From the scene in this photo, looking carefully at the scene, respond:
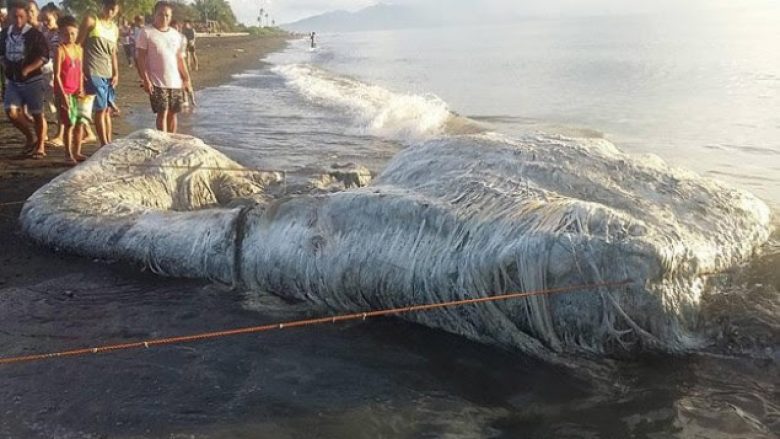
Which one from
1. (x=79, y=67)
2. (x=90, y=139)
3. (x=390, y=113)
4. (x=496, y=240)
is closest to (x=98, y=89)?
(x=79, y=67)

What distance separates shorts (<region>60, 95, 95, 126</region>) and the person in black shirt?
51 cm

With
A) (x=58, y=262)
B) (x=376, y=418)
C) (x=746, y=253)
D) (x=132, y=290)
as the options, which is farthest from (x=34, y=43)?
(x=746, y=253)

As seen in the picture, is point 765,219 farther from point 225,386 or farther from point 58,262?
point 58,262

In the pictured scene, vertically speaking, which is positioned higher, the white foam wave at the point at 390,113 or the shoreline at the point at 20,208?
the white foam wave at the point at 390,113

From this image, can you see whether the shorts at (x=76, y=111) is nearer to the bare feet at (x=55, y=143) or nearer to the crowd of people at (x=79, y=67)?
the crowd of people at (x=79, y=67)

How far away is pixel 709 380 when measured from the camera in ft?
10.5

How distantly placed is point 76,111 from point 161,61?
1268mm

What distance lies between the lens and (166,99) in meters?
8.59

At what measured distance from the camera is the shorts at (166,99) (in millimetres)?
8508

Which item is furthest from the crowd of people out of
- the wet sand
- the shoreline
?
the wet sand

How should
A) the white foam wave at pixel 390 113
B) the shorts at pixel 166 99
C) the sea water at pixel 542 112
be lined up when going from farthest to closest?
the white foam wave at pixel 390 113 → the sea water at pixel 542 112 → the shorts at pixel 166 99

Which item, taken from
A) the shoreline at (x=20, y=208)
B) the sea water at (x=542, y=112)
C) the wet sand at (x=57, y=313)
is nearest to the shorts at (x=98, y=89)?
the shoreline at (x=20, y=208)

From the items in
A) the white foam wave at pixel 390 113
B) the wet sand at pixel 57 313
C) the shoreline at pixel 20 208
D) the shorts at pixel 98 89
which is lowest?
the wet sand at pixel 57 313

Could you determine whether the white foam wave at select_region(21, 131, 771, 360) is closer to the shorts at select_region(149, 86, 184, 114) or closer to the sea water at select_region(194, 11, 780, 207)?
the sea water at select_region(194, 11, 780, 207)
